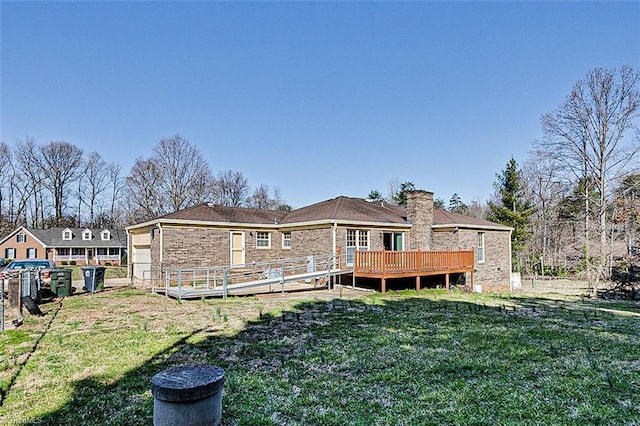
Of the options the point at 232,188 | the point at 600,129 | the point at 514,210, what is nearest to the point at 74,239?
the point at 232,188

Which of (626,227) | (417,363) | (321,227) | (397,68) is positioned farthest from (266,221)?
(626,227)

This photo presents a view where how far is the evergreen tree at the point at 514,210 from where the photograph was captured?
29.6 m

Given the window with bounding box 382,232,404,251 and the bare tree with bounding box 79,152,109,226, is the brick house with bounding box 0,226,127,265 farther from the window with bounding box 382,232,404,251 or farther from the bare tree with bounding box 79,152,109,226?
the window with bounding box 382,232,404,251

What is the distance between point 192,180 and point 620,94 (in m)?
35.4

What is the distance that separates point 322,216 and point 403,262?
442 cm

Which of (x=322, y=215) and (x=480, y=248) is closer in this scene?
(x=322, y=215)

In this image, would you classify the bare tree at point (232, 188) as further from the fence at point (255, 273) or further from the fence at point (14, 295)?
the fence at point (14, 295)

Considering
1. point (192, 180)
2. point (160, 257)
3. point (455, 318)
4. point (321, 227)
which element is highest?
point (192, 180)

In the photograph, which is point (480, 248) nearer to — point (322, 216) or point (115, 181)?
point (322, 216)

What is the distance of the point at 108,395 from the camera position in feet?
14.8

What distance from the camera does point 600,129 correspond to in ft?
80.8

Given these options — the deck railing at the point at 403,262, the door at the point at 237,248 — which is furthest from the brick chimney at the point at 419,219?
the door at the point at 237,248

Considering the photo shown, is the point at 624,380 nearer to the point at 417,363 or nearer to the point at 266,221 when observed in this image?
the point at 417,363

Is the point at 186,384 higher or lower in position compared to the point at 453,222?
lower
